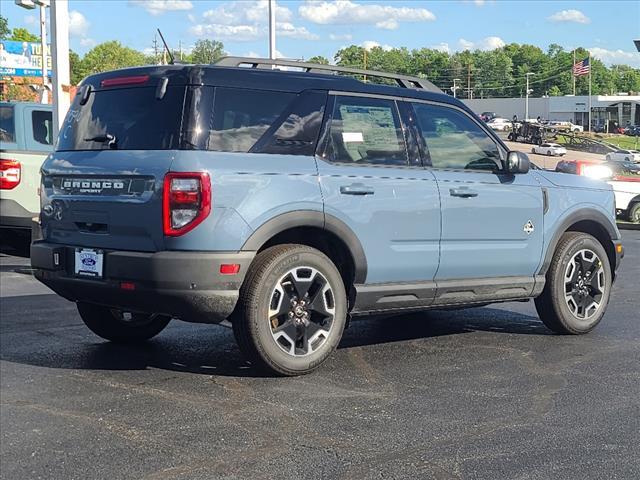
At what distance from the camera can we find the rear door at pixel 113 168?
500cm

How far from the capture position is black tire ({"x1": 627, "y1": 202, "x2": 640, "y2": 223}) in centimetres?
2098

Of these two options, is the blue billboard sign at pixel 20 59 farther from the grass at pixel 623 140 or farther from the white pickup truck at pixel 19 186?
the white pickup truck at pixel 19 186

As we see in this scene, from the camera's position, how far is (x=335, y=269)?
549 centimetres

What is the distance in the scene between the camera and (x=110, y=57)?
10362cm

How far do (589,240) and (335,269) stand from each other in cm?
261

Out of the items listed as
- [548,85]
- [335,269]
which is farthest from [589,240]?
[548,85]

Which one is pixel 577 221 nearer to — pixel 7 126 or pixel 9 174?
pixel 9 174

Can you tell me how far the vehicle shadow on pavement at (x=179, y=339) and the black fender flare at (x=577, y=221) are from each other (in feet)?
2.41

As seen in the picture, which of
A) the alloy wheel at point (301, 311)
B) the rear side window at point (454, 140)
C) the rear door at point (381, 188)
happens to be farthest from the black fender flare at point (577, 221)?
the alloy wheel at point (301, 311)

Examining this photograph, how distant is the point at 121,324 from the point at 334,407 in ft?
7.63

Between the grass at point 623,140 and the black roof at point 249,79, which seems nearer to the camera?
the black roof at point 249,79

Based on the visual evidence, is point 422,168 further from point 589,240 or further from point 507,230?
point 589,240

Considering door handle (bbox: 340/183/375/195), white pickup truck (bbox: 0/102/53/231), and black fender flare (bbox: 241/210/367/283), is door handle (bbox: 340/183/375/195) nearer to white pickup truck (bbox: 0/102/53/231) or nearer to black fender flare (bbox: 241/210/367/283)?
black fender flare (bbox: 241/210/367/283)

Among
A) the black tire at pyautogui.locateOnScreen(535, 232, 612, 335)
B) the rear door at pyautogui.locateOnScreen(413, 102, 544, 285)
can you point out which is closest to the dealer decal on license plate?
the rear door at pyautogui.locateOnScreen(413, 102, 544, 285)
